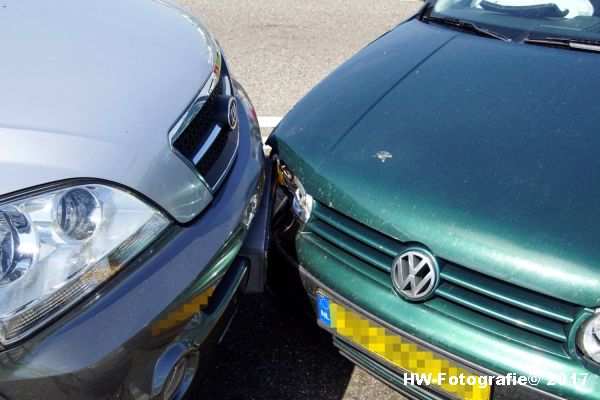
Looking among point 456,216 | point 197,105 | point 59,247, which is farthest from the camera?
point 197,105

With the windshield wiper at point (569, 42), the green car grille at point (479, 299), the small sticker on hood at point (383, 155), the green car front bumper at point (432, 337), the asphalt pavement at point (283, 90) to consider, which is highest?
the windshield wiper at point (569, 42)

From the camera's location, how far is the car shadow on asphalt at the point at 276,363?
7.39 feet

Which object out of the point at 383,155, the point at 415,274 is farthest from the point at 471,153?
the point at 415,274

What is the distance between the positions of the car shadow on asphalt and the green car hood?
575 millimetres

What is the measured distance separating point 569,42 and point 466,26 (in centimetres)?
43

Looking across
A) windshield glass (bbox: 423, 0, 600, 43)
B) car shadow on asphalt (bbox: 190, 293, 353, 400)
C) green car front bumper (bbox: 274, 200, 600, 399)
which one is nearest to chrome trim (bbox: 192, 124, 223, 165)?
green car front bumper (bbox: 274, 200, 600, 399)

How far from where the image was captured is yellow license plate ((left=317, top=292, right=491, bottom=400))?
1731 mm

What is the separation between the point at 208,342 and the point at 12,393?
556 mm

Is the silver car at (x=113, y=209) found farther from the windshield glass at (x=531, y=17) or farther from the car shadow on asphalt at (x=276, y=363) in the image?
the windshield glass at (x=531, y=17)

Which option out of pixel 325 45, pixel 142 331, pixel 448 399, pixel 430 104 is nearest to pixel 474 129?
pixel 430 104

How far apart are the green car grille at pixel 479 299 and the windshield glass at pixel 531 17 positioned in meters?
1.20

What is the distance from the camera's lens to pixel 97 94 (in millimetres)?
1798

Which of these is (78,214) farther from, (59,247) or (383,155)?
(383,155)
